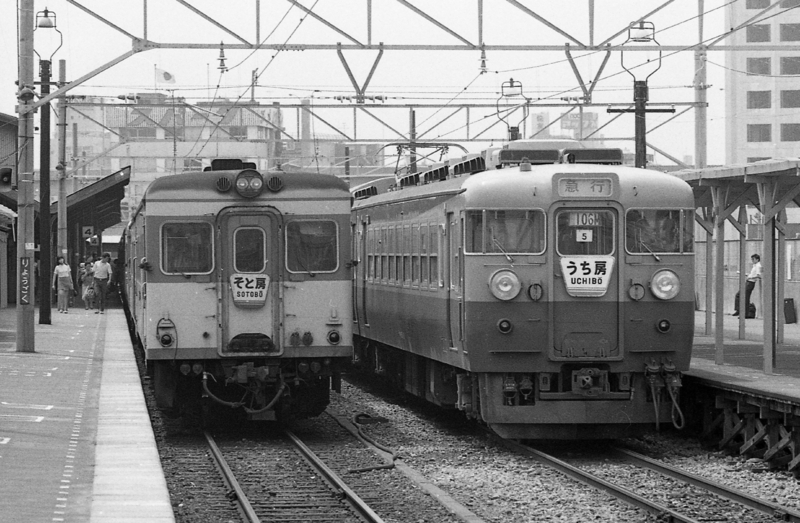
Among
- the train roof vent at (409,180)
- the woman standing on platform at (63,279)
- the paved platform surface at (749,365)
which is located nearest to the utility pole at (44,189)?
the woman standing on platform at (63,279)

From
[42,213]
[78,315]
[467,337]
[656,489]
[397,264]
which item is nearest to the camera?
[656,489]

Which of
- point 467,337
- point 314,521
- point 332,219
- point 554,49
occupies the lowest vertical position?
point 314,521

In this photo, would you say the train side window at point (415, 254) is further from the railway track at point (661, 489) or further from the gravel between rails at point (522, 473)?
the railway track at point (661, 489)

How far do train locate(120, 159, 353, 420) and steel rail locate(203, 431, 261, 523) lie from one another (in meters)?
0.68

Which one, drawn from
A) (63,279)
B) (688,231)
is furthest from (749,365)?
(63,279)

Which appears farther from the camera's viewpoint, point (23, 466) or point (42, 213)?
point (42, 213)

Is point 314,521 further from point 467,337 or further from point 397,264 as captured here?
point 397,264

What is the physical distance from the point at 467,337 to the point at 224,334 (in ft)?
8.36

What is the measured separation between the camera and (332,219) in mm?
14109

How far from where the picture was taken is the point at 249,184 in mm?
13938

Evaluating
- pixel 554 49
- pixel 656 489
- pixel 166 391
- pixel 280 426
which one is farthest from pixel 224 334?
pixel 554 49

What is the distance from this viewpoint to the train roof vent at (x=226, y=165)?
14380 mm

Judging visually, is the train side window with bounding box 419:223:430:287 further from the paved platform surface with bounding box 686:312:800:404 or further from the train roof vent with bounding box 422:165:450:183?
the paved platform surface with bounding box 686:312:800:404

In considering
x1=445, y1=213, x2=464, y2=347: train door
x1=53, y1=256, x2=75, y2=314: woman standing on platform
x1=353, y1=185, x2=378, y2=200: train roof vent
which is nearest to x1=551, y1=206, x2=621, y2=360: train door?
x1=445, y1=213, x2=464, y2=347: train door
